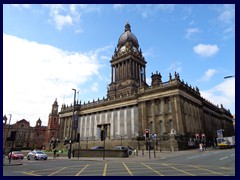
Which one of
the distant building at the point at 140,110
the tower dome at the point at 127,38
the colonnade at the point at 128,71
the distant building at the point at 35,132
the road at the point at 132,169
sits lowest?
the distant building at the point at 35,132

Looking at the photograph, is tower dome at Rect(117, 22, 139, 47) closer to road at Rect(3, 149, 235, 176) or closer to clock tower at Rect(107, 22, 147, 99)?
clock tower at Rect(107, 22, 147, 99)

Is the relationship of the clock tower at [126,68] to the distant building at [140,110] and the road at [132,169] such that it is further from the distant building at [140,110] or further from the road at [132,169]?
the road at [132,169]

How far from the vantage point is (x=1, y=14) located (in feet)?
25.9

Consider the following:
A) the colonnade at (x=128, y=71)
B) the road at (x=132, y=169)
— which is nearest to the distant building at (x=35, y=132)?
the colonnade at (x=128, y=71)

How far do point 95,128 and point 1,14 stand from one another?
61.3 m

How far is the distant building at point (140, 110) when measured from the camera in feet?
163

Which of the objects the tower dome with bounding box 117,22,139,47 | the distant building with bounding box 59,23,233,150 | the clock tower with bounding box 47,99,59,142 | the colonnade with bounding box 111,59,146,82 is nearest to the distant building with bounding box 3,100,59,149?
the clock tower with bounding box 47,99,59,142

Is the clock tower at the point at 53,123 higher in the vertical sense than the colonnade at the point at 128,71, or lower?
lower

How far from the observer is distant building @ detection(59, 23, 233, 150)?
1954 inches

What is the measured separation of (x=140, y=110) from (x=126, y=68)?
25.3 m

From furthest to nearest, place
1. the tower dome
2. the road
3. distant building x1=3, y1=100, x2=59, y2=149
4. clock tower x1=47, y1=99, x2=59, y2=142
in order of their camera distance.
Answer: clock tower x1=47, y1=99, x2=59, y2=142 → distant building x1=3, y1=100, x2=59, y2=149 → the tower dome → the road
